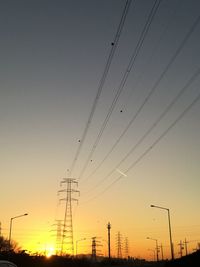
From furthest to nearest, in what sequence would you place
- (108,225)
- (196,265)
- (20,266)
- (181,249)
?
(181,249) → (108,225) → (20,266) → (196,265)

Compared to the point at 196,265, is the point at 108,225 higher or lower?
higher

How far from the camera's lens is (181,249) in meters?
161

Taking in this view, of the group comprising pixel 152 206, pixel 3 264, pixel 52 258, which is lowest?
pixel 3 264

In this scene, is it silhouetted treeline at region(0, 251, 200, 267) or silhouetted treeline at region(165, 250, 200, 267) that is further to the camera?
silhouetted treeline at region(0, 251, 200, 267)

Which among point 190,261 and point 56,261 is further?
point 56,261

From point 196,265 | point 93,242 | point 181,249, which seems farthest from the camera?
point 181,249

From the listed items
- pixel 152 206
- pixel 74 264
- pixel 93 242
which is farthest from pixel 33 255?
pixel 93 242

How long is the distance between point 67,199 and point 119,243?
96435mm

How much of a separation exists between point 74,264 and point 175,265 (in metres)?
30.5

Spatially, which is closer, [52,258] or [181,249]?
[52,258]

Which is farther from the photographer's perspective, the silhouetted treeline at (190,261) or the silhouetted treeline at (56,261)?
the silhouetted treeline at (56,261)

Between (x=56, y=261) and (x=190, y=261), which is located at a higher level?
(x=56, y=261)

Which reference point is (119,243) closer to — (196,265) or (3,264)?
(196,265)

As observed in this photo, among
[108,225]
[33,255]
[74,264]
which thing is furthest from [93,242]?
[33,255]
